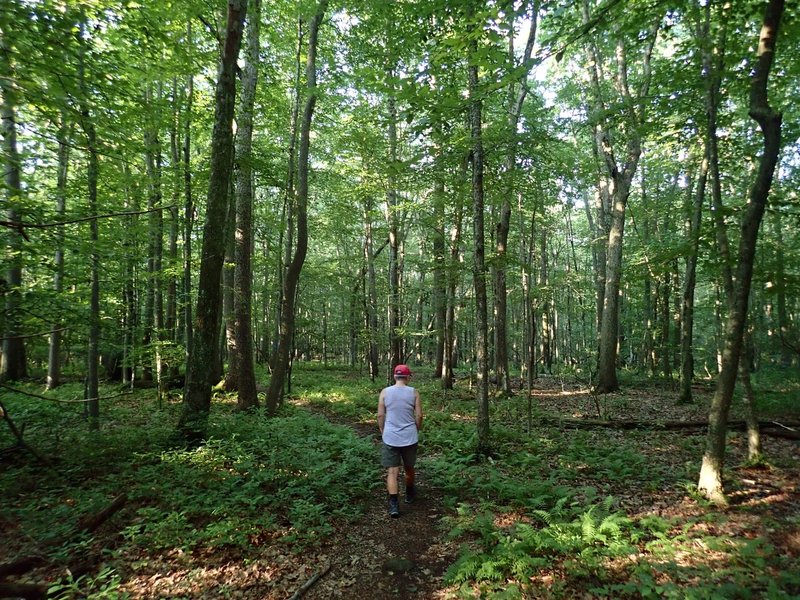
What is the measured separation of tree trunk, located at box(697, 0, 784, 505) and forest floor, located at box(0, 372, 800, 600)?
56cm

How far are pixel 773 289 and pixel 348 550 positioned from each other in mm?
7291

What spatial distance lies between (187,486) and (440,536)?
3.67 m

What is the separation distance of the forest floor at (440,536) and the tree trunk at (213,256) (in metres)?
1.03

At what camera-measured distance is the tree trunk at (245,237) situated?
35.8ft

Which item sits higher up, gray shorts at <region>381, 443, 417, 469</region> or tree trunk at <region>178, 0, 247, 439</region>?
tree trunk at <region>178, 0, 247, 439</region>

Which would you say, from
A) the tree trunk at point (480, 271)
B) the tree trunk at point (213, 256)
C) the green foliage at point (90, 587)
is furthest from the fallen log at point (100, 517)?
the tree trunk at point (480, 271)

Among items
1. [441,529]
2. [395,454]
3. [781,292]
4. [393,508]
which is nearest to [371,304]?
[395,454]

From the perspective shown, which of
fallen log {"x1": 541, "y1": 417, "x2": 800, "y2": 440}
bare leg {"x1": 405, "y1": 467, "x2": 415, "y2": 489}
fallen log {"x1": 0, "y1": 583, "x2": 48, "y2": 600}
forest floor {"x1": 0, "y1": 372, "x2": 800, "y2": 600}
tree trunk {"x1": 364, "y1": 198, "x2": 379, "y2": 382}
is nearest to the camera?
fallen log {"x1": 0, "y1": 583, "x2": 48, "y2": 600}

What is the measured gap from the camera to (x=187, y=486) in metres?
5.73

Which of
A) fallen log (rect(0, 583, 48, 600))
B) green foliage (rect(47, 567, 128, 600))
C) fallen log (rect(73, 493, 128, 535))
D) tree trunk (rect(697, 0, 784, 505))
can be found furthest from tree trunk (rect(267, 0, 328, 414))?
tree trunk (rect(697, 0, 784, 505))

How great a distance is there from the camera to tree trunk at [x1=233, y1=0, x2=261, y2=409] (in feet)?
35.8

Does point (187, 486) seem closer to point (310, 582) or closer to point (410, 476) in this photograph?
point (310, 582)

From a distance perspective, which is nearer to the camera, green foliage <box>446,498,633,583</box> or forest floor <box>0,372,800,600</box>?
forest floor <box>0,372,800,600</box>

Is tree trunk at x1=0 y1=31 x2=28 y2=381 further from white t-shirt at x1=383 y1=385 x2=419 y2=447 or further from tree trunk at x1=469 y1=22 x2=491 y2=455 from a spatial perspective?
tree trunk at x1=469 y1=22 x2=491 y2=455
